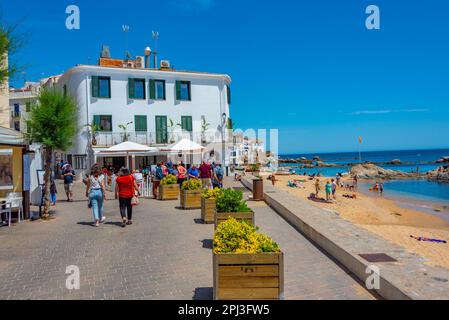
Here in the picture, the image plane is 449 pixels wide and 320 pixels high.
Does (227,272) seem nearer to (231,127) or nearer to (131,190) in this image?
(131,190)

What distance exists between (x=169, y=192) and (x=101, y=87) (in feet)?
52.8

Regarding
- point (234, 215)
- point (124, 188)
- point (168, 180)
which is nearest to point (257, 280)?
point (234, 215)

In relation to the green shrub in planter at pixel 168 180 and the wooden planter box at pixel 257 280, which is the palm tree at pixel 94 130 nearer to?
the green shrub in planter at pixel 168 180

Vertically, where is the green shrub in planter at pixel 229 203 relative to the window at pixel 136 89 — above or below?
below

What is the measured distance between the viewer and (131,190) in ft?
33.4

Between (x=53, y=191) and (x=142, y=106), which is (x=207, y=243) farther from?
(x=142, y=106)

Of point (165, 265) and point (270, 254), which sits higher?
point (270, 254)

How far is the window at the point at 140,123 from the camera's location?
29381 mm

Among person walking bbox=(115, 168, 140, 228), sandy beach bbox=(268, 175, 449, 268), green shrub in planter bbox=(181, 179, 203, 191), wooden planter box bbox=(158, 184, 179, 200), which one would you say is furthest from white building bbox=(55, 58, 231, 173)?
person walking bbox=(115, 168, 140, 228)

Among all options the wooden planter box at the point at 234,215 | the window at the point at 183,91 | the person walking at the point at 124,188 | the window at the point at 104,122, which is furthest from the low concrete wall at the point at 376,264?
the window at the point at 183,91

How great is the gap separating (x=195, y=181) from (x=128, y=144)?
6.27 m

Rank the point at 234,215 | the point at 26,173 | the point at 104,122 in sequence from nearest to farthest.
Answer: the point at 234,215 → the point at 26,173 → the point at 104,122

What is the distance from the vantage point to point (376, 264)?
5.61m
